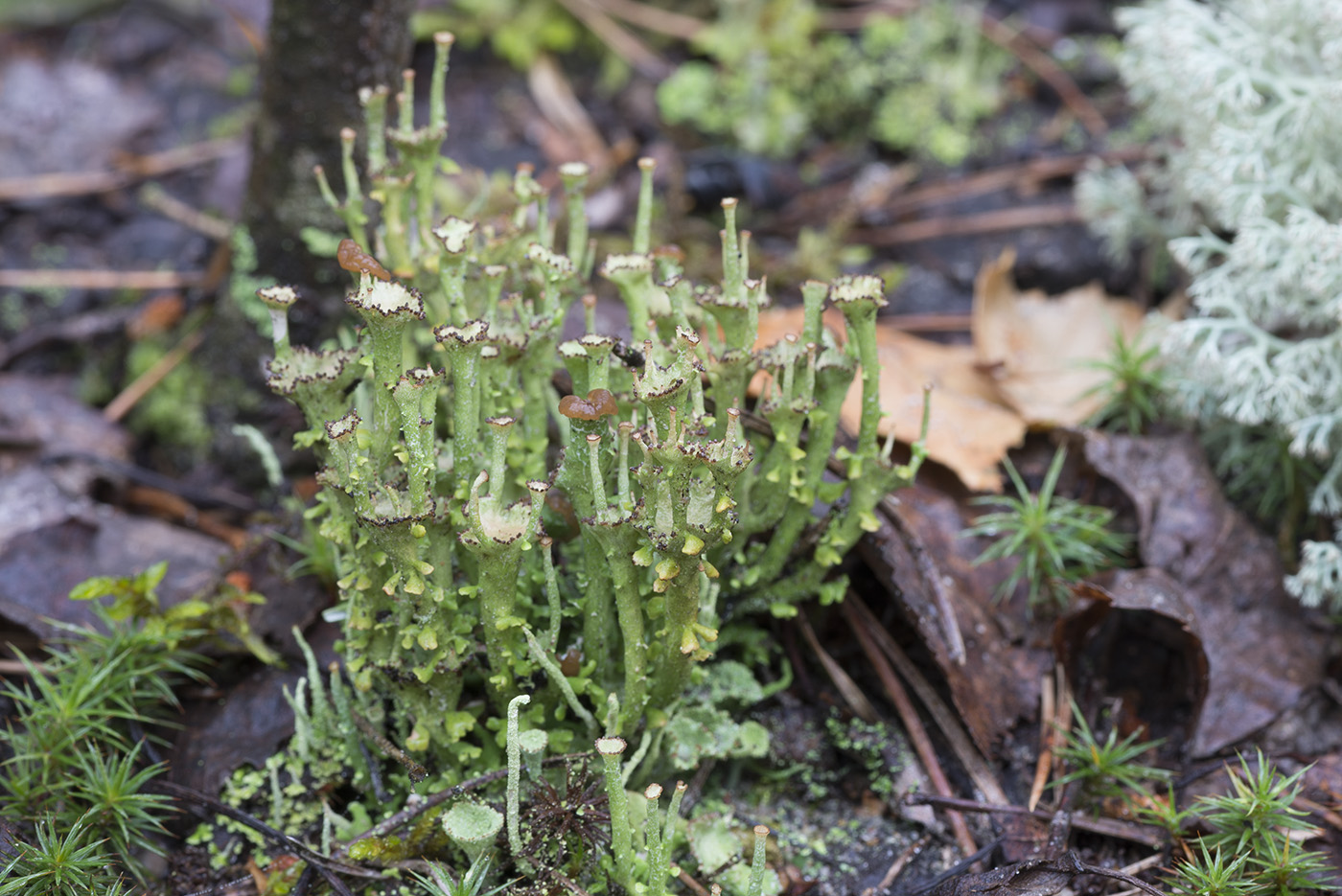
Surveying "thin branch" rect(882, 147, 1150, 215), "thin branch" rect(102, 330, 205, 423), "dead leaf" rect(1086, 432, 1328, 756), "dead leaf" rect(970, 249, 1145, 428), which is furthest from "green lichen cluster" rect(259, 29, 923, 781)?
"thin branch" rect(882, 147, 1150, 215)

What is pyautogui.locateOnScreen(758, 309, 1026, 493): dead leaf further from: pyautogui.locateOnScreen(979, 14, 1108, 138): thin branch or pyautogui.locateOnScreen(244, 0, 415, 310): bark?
pyautogui.locateOnScreen(979, 14, 1108, 138): thin branch

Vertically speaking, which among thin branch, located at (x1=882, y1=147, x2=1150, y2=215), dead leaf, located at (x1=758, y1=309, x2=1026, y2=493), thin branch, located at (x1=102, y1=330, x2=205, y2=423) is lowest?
thin branch, located at (x1=102, y1=330, x2=205, y2=423)

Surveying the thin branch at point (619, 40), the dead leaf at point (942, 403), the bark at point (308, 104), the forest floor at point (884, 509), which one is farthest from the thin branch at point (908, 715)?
the thin branch at point (619, 40)

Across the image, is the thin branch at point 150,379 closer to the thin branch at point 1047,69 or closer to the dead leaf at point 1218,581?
the dead leaf at point 1218,581

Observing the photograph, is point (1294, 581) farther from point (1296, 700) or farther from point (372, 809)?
point (372, 809)

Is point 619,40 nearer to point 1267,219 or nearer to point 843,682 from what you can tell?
point 1267,219

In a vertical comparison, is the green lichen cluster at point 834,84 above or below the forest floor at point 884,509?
above

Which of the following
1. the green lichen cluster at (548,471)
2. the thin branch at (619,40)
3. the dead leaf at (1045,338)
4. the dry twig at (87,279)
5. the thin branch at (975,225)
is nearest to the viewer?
the green lichen cluster at (548,471)
